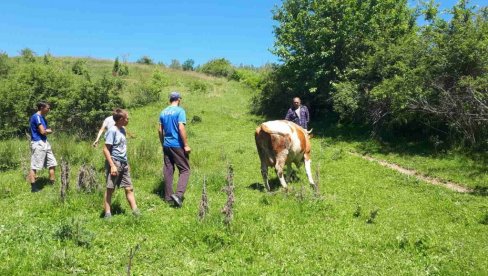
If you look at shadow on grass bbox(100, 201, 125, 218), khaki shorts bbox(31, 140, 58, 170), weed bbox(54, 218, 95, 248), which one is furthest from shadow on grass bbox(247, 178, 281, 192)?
khaki shorts bbox(31, 140, 58, 170)

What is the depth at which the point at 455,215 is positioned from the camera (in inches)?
348

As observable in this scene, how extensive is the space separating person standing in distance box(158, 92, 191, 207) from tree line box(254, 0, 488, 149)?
930cm

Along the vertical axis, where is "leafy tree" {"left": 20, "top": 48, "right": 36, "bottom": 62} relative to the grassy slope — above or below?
above

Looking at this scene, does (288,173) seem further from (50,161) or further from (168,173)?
(50,161)

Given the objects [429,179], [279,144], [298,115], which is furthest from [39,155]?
[429,179]

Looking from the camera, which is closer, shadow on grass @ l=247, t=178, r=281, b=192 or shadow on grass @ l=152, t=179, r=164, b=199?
shadow on grass @ l=152, t=179, r=164, b=199

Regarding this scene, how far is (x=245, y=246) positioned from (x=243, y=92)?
113 ft

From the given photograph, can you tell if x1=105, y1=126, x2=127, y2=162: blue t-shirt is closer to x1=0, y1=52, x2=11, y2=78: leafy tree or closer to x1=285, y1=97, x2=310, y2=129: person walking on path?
x1=285, y1=97, x2=310, y2=129: person walking on path

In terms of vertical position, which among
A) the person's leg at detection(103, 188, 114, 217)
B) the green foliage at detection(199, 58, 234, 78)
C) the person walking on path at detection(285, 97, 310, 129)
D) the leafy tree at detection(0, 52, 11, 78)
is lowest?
the person's leg at detection(103, 188, 114, 217)

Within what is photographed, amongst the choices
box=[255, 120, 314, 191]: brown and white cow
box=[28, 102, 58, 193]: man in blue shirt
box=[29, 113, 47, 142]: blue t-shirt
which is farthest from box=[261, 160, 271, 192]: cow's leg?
box=[29, 113, 47, 142]: blue t-shirt

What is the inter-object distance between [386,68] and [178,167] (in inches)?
491

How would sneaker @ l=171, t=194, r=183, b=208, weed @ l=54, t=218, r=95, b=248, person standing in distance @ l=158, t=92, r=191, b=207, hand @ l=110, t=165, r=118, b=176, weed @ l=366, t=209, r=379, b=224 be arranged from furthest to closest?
1. person standing in distance @ l=158, t=92, r=191, b=207
2. sneaker @ l=171, t=194, r=183, b=208
3. weed @ l=366, t=209, r=379, b=224
4. hand @ l=110, t=165, r=118, b=176
5. weed @ l=54, t=218, r=95, b=248

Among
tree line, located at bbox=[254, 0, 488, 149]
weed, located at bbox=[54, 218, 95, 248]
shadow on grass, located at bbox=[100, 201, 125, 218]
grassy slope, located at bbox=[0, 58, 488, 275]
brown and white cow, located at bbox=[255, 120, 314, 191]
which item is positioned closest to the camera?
grassy slope, located at bbox=[0, 58, 488, 275]

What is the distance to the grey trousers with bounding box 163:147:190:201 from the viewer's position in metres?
8.73
